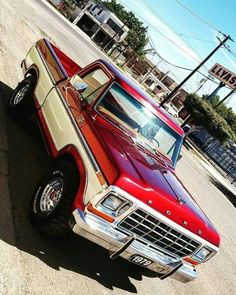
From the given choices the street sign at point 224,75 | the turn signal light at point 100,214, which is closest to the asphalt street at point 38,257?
the turn signal light at point 100,214

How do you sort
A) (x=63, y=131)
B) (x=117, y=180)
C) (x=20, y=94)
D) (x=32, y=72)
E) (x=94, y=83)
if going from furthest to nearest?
(x=32, y=72) → (x=20, y=94) → (x=94, y=83) → (x=63, y=131) → (x=117, y=180)

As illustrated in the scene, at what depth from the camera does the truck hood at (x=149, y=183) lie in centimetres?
408

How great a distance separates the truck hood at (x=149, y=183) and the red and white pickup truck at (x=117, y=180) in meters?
0.01

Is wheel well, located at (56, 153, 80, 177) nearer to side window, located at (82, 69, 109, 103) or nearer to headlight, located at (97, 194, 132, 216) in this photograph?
headlight, located at (97, 194, 132, 216)

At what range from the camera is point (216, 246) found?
498 cm

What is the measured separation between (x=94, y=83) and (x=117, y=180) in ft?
7.96

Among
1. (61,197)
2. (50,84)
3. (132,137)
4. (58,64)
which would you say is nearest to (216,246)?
(132,137)

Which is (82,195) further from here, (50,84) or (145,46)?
(145,46)

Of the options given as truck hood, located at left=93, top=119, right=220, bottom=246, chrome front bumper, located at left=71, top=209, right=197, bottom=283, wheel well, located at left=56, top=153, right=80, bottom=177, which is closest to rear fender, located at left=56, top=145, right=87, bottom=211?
wheel well, located at left=56, top=153, right=80, bottom=177

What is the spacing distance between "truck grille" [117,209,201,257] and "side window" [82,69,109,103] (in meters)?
2.00

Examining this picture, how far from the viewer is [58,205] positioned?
427 centimetres

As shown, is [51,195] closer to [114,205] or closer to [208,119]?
[114,205]

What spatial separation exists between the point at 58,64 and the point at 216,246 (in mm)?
4022

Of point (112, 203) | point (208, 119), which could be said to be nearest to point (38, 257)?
point (112, 203)
